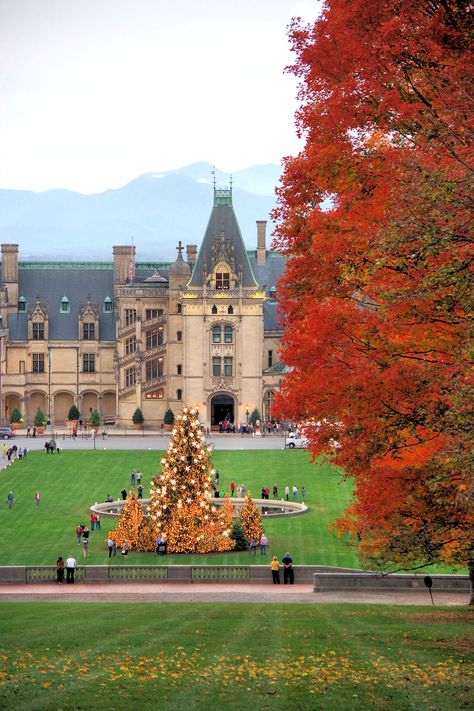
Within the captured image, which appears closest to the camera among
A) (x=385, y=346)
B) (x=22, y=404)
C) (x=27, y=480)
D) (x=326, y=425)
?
(x=385, y=346)

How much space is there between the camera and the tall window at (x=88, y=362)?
347 feet

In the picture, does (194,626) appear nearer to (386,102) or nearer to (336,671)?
(336,671)

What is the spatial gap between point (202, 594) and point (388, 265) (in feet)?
69.4

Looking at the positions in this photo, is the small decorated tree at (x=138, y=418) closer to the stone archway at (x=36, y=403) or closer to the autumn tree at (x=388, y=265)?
the stone archway at (x=36, y=403)

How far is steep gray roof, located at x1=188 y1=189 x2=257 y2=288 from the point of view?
97.8 meters

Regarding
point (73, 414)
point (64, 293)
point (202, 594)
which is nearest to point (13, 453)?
point (73, 414)

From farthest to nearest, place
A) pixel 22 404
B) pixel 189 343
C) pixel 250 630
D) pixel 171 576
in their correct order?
pixel 22 404, pixel 189 343, pixel 171 576, pixel 250 630

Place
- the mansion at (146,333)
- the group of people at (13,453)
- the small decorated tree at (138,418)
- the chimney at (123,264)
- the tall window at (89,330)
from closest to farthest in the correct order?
1. the group of people at (13,453)
2. the mansion at (146,333)
3. the small decorated tree at (138,418)
4. the tall window at (89,330)
5. the chimney at (123,264)

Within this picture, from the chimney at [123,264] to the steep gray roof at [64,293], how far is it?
1549 mm

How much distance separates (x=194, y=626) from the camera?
27156mm

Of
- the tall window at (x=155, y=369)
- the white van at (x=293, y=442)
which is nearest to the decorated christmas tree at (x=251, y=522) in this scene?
the white van at (x=293, y=442)

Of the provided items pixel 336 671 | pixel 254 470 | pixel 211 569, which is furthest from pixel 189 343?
pixel 336 671

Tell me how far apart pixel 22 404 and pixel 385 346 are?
280ft

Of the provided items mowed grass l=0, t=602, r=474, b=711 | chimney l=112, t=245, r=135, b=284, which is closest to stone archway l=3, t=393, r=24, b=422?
chimney l=112, t=245, r=135, b=284
